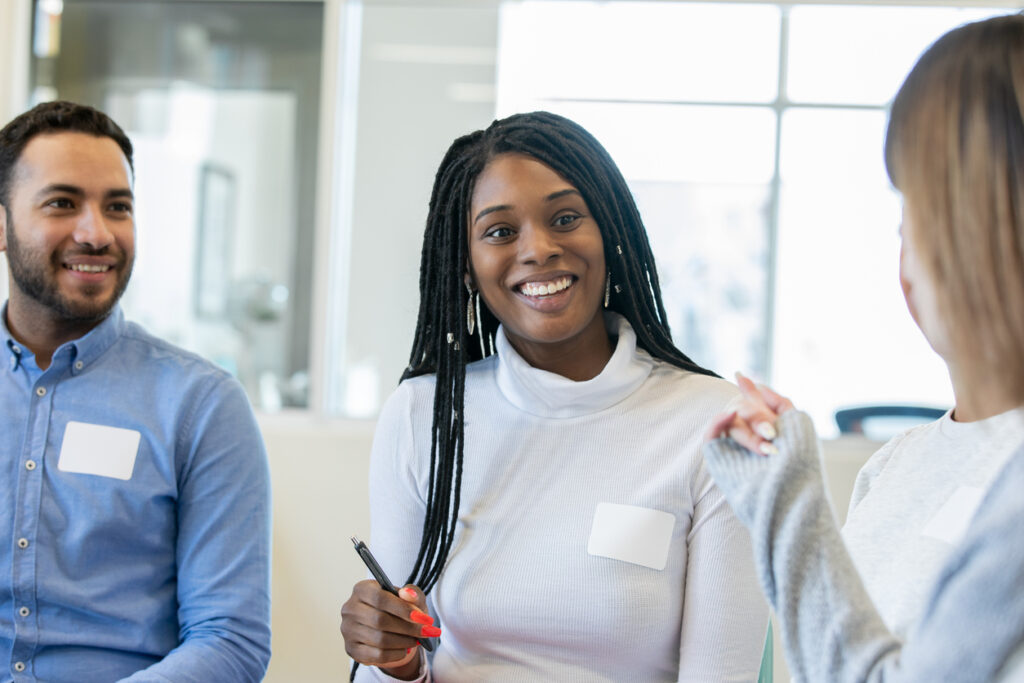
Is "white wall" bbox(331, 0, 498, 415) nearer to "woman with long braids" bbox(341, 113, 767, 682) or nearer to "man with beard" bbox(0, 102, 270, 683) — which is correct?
"man with beard" bbox(0, 102, 270, 683)

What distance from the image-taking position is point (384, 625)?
1399mm

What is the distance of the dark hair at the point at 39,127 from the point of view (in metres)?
1.84

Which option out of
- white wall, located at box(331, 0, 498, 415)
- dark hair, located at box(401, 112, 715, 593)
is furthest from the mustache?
white wall, located at box(331, 0, 498, 415)

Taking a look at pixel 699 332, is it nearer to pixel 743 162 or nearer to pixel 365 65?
pixel 743 162

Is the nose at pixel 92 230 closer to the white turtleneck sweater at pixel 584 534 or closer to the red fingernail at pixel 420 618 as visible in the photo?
the white turtleneck sweater at pixel 584 534

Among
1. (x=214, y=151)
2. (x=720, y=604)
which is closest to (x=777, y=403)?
(x=720, y=604)

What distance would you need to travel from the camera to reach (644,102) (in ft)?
11.8

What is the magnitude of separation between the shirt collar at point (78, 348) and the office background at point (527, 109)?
1670mm

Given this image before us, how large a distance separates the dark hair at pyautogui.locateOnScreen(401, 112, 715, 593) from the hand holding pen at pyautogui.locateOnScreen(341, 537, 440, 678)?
132 millimetres

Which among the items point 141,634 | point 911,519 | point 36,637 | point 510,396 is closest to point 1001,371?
point 911,519

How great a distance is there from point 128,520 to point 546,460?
0.77m

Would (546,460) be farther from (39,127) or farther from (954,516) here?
(39,127)

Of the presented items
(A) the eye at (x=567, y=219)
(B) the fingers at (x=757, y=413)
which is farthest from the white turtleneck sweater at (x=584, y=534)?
(B) the fingers at (x=757, y=413)

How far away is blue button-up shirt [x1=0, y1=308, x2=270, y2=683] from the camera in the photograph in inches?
64.8
